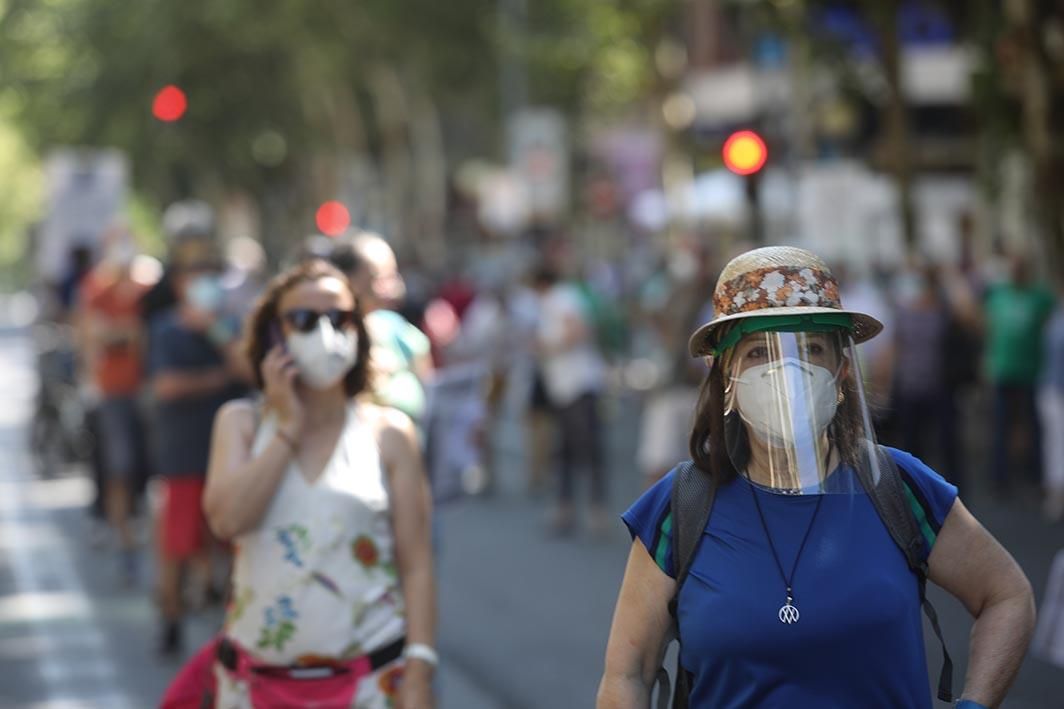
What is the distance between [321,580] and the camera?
5074mm

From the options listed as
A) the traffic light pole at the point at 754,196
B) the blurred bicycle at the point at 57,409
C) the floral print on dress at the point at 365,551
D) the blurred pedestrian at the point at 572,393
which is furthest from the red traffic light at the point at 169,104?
the floral print on dress at the point at 365,551

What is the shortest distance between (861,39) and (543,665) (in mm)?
14671

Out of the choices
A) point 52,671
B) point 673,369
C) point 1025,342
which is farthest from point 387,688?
point 1025,342

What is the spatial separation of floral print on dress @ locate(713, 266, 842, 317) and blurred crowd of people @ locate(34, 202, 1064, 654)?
82.1 inches

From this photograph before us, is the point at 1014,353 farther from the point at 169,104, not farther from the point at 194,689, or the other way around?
the point at 194,689

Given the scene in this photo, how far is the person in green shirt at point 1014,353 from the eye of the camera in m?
17.0

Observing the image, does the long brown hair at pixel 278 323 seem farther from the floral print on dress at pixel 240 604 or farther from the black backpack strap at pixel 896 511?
the black backpack strap at pixel 896 511

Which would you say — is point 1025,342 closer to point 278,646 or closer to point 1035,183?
point 1035,183

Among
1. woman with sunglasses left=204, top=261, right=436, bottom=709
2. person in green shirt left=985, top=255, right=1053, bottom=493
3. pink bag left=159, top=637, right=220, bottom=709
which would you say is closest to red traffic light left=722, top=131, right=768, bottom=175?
person in green shirt left=985, top=255, right=1053, bottom=493

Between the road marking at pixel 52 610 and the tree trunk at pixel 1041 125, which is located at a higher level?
the tree trunk at pixel 1041 125

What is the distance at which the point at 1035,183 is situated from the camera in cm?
1770

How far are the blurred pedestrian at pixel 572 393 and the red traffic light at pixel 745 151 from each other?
4.19 metres

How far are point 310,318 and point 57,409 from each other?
1527 centimetres

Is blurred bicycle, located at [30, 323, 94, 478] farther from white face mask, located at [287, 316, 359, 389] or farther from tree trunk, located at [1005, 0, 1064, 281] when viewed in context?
white face mask, located at [287, 316, 359, 389]
